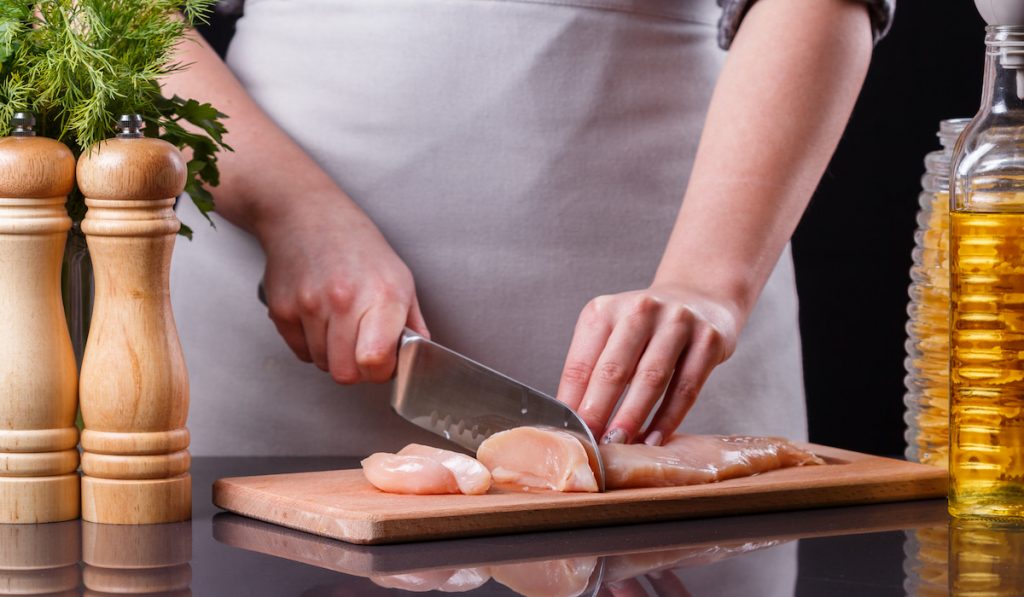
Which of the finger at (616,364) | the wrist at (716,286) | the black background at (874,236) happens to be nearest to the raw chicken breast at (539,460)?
the finger at (616,364)

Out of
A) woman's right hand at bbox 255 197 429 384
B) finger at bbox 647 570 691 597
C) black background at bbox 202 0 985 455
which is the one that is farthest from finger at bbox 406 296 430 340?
black background at bbox 202 0 985 455

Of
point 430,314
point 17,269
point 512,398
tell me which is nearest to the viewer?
point 17,269

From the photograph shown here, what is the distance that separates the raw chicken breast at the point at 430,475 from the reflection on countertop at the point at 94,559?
6.0 inches

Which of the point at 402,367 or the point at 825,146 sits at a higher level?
the point at 825,146

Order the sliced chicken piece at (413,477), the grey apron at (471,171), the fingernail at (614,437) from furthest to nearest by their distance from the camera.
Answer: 1. the grey apron at (471,171)
2. the fingernail at (614,437)
3. the sliced chicken piece at (413,477)

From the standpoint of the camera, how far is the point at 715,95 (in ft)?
5.32

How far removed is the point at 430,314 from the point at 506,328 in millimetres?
95

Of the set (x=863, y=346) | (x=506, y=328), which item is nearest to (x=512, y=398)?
(x=506, y=328)

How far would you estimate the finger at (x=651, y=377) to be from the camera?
4.15 feet

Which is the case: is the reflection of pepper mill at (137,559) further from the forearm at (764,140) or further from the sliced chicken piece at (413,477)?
the forearm at (764,140)

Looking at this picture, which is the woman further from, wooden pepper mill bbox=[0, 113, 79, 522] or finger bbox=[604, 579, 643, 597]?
finger bbox=[604, 579, 643, 597]

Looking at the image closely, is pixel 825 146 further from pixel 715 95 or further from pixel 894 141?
pixel 894 141

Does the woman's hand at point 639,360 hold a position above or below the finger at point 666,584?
below

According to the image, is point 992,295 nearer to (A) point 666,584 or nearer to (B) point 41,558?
(A) point 666,584
